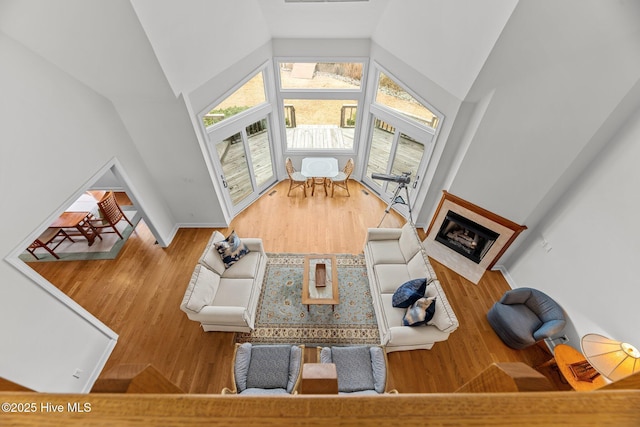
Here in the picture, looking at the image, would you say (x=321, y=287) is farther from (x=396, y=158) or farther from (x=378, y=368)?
(x=396, y=158)

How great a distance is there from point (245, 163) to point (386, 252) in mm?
3474

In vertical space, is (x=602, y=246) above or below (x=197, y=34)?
below

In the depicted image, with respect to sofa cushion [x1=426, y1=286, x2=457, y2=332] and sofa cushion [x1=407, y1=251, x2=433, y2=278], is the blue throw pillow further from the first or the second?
sofa cushion [x1=407, y1=251, x2=433, y2=278]

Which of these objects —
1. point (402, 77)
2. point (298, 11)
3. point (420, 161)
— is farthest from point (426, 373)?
point (298, 11)

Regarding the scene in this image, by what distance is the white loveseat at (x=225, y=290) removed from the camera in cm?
341

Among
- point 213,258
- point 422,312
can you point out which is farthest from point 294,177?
point 422,312

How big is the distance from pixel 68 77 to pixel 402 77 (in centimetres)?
461

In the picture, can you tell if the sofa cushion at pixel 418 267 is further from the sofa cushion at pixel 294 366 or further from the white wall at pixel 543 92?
the sofa cushion at pixel 294 366

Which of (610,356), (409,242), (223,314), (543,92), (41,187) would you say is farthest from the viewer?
(409,242)

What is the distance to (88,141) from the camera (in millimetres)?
3359

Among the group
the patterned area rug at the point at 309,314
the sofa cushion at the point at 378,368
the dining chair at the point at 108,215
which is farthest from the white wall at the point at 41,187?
the sofa cushion at the point at 378,368

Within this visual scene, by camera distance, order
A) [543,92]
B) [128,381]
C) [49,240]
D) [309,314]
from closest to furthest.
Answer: [128,381] → [543,92] → [309,314] → [49,240]

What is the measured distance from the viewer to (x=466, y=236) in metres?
4.77

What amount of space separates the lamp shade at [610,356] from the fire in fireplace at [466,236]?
70.6 inches
